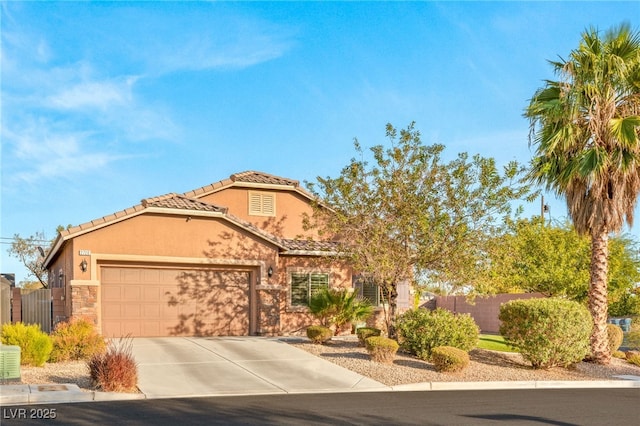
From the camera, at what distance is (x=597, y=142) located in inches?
821

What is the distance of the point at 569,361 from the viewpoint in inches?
750

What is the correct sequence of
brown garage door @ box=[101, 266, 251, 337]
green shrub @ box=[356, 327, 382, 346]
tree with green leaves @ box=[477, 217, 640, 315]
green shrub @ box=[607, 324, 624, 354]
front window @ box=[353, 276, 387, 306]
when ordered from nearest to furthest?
green shrub @ box=[356, 327, 382, 346] < brown garage door @ box=[101, 266, 251, 337] < green shrub @ box=[607, 324, 624, 354] < front window @ box=[353, 276, 387, 306] < tree with green leaves @ box=[477, 217, 640, 315]

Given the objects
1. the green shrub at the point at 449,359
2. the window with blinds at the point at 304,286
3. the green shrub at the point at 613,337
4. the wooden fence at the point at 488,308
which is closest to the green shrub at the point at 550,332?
the green shrub at the point at 449,359

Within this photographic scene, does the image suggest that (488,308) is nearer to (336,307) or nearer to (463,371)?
(336,307)

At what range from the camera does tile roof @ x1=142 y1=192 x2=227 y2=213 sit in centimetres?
2201

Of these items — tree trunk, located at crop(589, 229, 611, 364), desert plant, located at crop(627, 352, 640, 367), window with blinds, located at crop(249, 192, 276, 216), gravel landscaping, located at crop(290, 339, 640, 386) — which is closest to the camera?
gravel landscaping, located at crop(290, 339, 640, 386)

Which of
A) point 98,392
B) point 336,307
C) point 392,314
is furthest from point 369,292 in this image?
point 98,392

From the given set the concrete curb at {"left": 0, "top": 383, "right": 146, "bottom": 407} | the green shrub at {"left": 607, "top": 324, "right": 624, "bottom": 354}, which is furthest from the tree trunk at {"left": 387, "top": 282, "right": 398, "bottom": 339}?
the concrete curb at {"left": 0, "top": 383, "right": 146, "bottom": 407}

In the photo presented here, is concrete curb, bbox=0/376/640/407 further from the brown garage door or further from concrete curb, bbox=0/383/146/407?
the brown garage door

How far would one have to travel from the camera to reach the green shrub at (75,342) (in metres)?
17.0

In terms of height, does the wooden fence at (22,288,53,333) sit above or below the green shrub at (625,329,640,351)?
above

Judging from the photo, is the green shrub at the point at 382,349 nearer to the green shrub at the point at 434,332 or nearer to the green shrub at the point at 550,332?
the green shrub at the point at 434,332

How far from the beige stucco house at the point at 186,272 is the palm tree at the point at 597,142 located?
8.92 metres

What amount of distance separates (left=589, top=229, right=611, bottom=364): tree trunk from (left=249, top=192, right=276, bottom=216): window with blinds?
506 inches
